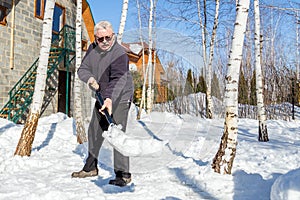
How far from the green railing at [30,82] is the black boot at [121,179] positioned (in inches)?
250

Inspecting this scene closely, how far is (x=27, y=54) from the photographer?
9.57m

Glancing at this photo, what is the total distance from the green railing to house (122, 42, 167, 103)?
6.82 meters

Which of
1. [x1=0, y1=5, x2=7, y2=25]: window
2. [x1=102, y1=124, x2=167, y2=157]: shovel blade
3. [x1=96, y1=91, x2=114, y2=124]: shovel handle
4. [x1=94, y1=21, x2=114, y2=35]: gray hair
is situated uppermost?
[x1=0, y1=5, x2=7, y2=25]: window

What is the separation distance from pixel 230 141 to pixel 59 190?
181 centimetres

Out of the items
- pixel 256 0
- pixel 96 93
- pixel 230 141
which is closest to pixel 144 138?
pixel 96 93

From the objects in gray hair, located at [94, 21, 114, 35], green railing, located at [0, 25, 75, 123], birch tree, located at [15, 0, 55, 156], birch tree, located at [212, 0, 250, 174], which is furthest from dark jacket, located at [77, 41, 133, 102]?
green railing, located at [0, 25, 75, 123]

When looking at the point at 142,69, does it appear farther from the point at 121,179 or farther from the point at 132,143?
the point at 121,179

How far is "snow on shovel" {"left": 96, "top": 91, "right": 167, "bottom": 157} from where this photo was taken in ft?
5.96

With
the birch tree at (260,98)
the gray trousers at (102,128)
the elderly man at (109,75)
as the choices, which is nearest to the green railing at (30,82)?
the gray trousers at (102,128)

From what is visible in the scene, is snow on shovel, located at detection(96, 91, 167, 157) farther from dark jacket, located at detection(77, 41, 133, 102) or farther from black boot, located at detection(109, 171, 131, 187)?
black boot, located at detection(109, 171, 131, 187)

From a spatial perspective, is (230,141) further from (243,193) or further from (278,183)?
(278,183)

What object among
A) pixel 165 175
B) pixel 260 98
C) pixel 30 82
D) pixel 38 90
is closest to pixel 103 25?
pixel 165 175

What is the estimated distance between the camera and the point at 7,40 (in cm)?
863

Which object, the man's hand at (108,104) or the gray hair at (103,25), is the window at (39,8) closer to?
the gray hair at (103,25)
